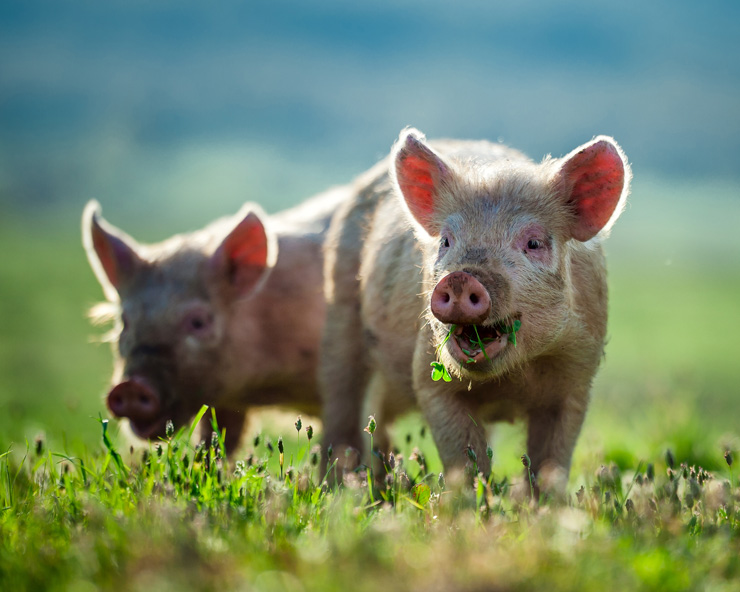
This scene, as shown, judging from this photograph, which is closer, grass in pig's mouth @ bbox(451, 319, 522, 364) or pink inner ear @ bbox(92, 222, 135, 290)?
grass in pig's mouth @ bbox(451, 319, 522, 364)

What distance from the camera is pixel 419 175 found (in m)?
4.78

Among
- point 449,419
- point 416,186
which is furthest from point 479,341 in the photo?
point 416,186

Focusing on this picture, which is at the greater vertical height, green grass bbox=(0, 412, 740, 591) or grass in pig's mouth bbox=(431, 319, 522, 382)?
grass in pig's mouth bbox=(431, 319, 522, 382)

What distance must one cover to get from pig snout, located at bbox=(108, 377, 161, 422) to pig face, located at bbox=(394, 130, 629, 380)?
2168 mm

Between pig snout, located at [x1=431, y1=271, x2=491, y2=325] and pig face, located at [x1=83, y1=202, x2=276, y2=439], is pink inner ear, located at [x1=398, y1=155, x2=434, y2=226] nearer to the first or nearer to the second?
pig snout, located at [x1=431, y1=271, x2=491, y2=325]

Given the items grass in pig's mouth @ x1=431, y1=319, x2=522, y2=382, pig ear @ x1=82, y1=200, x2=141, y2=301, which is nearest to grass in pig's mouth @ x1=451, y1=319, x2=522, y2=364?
grass in pig's mouth @ x1=431, y1=319, x2=522, y2=382

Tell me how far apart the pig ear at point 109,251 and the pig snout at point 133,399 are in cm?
101

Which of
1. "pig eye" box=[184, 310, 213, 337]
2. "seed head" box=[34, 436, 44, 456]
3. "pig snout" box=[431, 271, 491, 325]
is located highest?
"pig snout" box=[431, 271, 491, 325]

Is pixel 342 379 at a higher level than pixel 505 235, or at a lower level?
lower

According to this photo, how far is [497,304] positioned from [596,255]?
115 cm

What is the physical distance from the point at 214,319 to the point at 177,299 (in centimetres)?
31

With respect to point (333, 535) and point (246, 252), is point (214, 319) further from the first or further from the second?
point (333, 535)

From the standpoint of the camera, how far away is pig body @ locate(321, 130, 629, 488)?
3994 mm

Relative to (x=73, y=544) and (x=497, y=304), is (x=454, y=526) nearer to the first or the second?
(x=497, y=304)
